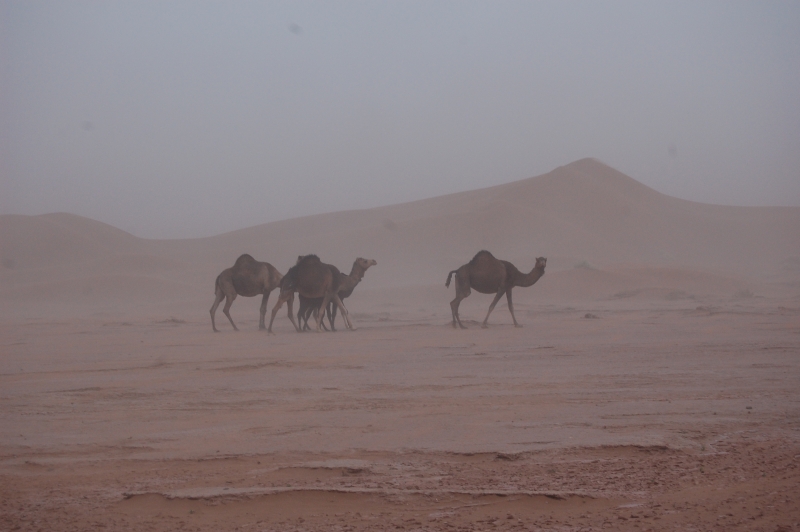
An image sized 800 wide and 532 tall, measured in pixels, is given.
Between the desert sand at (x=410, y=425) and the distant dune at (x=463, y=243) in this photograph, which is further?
the distant dune at (x=463, y=243)

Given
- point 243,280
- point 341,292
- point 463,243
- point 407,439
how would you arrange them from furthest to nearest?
point 463,243 < point 341,292 < point 243,280 < point 407,439

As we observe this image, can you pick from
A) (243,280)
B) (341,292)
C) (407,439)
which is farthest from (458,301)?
(407,439)

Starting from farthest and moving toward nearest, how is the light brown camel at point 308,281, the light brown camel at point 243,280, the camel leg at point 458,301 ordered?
the light brown camel at point 243,280 < the camel leg at point 458,301 < the light brown camel at point 308,281

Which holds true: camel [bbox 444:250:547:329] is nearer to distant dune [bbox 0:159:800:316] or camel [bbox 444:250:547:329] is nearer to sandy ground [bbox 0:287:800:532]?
sandy ground [bbox 0:287:800:532]

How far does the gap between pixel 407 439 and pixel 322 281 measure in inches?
438

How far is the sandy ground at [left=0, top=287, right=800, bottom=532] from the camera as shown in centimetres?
534

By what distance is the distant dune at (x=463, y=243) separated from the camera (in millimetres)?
45312

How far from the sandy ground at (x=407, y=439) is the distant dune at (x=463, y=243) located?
25617 mm

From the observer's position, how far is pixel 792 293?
3372 cm

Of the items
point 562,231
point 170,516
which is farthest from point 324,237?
point 170,516

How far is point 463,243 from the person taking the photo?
195 ft

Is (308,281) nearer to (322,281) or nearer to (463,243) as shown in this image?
(322,281)

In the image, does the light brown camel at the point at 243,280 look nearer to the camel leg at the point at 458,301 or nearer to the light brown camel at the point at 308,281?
the light brown camel at the point at 308,281

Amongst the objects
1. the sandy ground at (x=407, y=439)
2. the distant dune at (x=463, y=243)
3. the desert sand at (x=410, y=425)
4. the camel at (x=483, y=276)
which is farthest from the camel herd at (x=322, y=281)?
the distant dune at (x=463, y=243)
